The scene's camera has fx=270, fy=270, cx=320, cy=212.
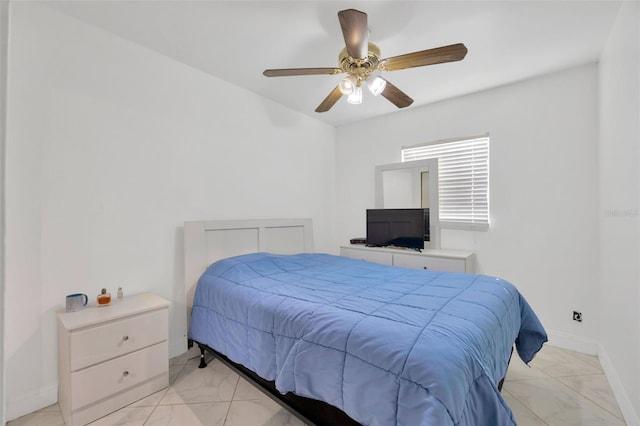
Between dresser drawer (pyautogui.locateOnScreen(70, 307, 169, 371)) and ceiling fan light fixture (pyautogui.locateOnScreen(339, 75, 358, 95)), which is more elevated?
ceiling fan light fixture (pyautogui.locateOnScreen(339, 75, 358, 95))

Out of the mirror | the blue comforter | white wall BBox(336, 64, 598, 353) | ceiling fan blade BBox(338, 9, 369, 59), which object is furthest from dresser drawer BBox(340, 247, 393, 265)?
ceiling fan blade BBox(338, 9, 369, 59)

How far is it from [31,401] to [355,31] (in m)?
2.98

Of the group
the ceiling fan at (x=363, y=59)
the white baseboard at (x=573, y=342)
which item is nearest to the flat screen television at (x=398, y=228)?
the white baseboard at (x=573, y=342)

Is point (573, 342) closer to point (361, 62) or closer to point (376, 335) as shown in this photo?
point (376, 335)

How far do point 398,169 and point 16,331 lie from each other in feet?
12.1

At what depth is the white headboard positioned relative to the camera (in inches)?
93.1

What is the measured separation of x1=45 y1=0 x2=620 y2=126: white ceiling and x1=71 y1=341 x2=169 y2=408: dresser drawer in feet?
7.54

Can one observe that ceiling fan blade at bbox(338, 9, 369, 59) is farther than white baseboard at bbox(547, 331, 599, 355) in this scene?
No

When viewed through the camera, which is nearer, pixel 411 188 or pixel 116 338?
pixel 116 338

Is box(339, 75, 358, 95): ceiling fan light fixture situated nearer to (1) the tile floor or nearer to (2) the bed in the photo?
(2) the bed

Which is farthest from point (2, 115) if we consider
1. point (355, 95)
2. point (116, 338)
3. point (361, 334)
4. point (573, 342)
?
point (573, 342)

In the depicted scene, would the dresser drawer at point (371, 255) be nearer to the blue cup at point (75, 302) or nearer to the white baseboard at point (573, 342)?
the white baseboard at point (573, 342)

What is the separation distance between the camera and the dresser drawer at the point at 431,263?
2.74m

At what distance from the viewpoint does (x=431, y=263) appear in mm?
2873
